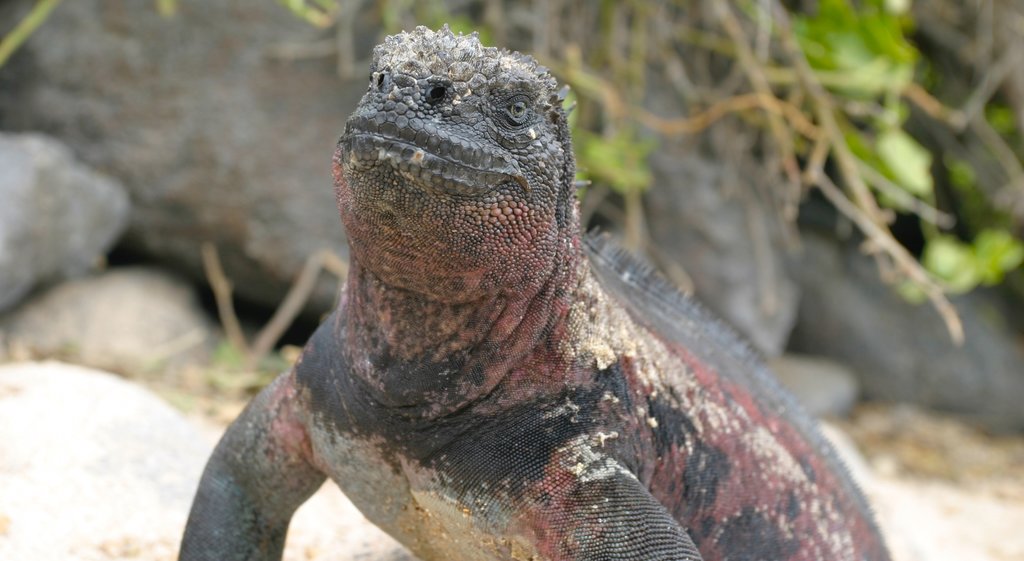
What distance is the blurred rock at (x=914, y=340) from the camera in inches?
385

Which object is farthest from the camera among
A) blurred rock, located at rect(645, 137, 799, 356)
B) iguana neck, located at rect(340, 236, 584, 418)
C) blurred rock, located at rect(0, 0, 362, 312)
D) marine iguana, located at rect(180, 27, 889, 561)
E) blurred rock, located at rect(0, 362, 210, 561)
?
blurred rock, located at rect(645, 137, 799, 356)

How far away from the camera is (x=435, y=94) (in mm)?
2471

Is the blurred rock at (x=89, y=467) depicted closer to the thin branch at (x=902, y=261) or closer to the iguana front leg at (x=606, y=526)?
the iguana front leg at (x=606, y=526)

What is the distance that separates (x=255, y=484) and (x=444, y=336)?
0.91 metres

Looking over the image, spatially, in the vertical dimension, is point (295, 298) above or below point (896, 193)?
below

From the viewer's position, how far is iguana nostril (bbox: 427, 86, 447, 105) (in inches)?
96.9

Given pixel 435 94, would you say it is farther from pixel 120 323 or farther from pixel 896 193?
pixel 120 323

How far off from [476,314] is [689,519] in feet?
3.22

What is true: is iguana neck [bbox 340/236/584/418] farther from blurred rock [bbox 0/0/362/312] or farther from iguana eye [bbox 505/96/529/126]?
blurred rock [bbox 0/0/362/312]

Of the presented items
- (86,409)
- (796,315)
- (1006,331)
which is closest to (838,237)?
(796,315)

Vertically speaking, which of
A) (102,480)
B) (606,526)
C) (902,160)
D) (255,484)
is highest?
(902,160)

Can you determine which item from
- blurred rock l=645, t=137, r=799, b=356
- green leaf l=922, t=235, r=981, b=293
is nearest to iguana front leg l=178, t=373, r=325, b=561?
blurred rock l=645, t=137, r=799, b=356

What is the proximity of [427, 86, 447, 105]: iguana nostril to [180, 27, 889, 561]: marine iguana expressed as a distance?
0.01 metres

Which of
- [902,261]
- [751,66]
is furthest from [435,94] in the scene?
[751,66]
